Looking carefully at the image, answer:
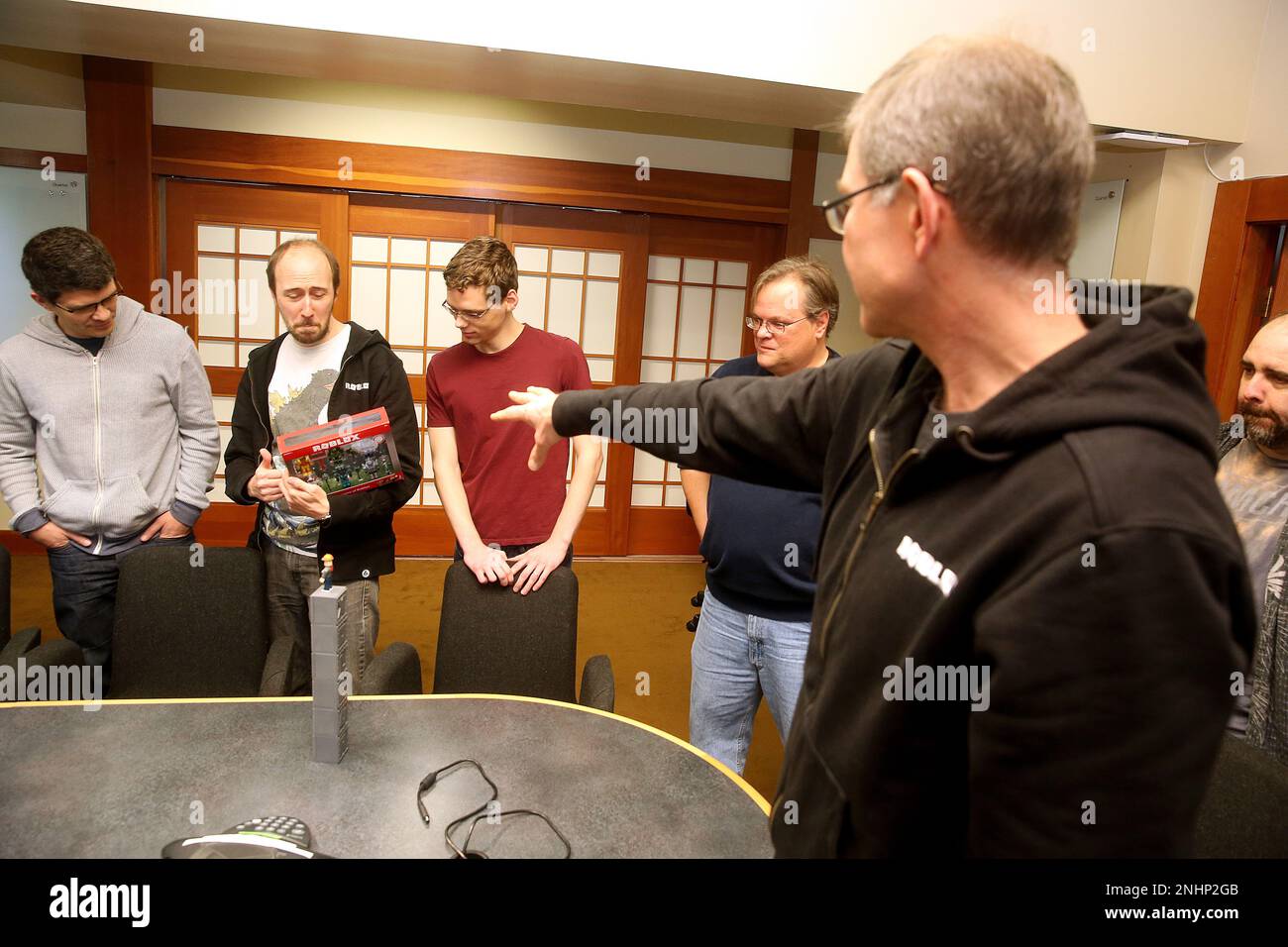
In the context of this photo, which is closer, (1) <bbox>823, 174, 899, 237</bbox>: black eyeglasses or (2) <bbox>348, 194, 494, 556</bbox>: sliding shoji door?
(1) <bbox>823, 174, 899, 237</bbox>: black eyeglasses

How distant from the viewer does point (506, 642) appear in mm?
2041

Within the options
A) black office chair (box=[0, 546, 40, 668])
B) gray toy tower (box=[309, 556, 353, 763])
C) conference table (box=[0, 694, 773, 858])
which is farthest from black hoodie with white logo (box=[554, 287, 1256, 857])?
black office chair (box=[0, 546, 40, 668])

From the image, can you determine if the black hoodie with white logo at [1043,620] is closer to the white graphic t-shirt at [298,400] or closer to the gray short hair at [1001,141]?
the gray short hair at [1001,141]

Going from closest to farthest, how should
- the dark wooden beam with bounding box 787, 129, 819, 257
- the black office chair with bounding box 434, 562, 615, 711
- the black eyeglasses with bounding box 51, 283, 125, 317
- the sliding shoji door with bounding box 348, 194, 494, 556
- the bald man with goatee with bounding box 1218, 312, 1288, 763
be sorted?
the bald man with goatee with bounding box 1218, 312, 1288, 763 → the black office chair with bounding box 434, 562, 615, 711 → the black eyeglasses with bounding box 51, 283, 125, 317 → the sliding shoji door with bounding box 348, 194, 494, 556 → the dark wooden beam with bounding box 787, 129, 819, 257

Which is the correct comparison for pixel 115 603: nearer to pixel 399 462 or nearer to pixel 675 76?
pixel 399 462

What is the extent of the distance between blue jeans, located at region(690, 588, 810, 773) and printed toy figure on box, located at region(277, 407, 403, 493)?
96 cm

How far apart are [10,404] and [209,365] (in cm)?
225

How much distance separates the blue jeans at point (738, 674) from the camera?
1.92 meters

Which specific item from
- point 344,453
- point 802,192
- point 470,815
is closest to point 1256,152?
point 802,192

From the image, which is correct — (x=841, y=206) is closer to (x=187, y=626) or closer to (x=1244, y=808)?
(x=1244, y=808)

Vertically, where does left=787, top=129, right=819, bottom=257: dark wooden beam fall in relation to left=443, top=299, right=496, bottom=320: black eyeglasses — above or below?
above

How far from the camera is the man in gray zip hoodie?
2.20 m

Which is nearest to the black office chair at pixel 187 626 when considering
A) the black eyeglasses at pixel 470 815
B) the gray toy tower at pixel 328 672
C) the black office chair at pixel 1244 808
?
the gray toy tower at pixel 328 672

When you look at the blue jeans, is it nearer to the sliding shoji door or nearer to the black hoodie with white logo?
the black hoodie with white logo
